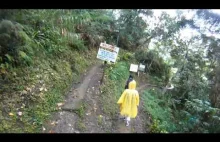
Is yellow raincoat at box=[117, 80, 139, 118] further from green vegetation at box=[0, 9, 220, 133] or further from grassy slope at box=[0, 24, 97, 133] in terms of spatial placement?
grassy slope at box=[0, 24, 97, 133]

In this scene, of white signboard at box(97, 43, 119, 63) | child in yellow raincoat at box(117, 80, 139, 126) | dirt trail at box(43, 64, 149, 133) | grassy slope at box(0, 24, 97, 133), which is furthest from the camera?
white signboard at box(97, 43, 119, 63)

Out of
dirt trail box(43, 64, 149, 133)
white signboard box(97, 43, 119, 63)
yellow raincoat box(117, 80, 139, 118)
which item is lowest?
dirt trail box(43, 64, 149, 133)

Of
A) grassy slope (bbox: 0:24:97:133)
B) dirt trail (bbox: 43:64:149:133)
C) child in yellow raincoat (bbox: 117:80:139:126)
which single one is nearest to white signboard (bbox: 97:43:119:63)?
dirt trail (bbox: 43:64:149:133)

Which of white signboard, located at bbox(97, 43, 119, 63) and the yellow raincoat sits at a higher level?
white signboard, located at bbox(97, 43, 119, 63)

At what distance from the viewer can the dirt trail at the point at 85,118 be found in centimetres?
607

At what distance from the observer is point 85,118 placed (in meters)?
6.71

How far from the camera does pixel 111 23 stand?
13.2 m

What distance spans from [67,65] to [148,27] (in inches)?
215

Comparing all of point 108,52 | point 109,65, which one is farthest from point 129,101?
point 109,65

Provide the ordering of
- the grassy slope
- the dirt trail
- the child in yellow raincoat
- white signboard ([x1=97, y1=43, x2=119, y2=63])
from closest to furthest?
the grassy slope
the dirt trail
the child in yellow raincoat
white signboard ([x1=97, y1=43, x2=119, y2=63])

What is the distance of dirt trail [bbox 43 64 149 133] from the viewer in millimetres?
6070

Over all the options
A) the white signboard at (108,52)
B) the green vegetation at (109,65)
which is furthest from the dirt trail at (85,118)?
the white signboard at (108,52)
